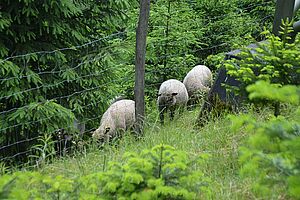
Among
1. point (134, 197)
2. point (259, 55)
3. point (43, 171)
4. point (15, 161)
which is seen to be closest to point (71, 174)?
point (43, 171)

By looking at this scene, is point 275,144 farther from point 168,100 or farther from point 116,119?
point 168,100

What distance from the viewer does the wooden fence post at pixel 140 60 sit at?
5.09 m

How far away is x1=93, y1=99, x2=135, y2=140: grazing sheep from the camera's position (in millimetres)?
6754

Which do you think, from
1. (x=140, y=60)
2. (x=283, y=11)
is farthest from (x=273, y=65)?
(x=140, y=60)

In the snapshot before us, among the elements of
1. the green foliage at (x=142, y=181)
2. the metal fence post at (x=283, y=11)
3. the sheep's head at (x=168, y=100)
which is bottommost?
the sheep's head at (x=168, y=100)

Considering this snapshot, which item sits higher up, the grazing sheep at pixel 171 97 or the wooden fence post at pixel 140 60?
the wooden fence post at pixel 140 60

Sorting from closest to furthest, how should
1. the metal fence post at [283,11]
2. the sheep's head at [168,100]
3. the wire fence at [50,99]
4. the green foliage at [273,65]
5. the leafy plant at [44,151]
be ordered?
the green foliage at [273,65], the leafy plant at [44,151], the metal fence post at [283,11], the wire fence at [50,99], the sheep's head at [168,100]

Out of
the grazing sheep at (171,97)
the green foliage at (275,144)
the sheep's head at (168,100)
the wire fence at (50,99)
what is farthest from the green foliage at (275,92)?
the sheep's head at (168,100)

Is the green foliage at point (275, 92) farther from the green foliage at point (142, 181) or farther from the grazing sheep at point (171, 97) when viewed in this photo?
the grazing sheep at point (171, 97)

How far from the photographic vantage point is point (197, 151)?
13.6 ft

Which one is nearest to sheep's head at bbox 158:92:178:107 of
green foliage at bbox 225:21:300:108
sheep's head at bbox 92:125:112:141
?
sheep's head at bbox 92:125:112:141

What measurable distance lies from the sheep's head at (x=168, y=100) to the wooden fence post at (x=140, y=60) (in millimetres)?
1884

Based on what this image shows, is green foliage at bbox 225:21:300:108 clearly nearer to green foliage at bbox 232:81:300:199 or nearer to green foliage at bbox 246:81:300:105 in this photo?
green foliage at bbox 232:81:300:199

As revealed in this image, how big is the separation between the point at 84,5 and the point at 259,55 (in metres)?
3.64
